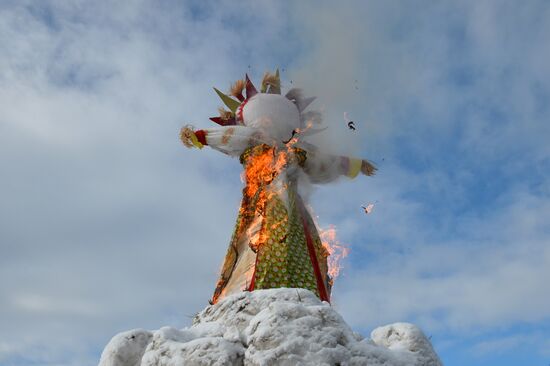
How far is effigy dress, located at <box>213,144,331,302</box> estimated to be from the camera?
10.3 meters

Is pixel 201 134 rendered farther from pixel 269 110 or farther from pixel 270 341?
pixel 270 341

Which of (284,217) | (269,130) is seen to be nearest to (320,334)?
(284,217)

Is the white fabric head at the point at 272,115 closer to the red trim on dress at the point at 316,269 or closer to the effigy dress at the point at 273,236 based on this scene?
the effigy dress at the point at 273,236

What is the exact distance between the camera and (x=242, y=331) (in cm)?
307

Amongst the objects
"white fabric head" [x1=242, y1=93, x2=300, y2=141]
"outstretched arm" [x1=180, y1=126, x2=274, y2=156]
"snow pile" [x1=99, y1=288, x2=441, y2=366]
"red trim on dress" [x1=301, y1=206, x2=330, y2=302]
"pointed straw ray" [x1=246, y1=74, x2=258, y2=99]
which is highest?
"pointed straw ray" [x1=246, y1=74, x2=258, y2=99]

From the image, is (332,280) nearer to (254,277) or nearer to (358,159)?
(254,277)

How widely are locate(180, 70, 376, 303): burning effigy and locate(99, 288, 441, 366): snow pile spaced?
21.9ft

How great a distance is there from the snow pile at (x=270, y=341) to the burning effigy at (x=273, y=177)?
262 inches

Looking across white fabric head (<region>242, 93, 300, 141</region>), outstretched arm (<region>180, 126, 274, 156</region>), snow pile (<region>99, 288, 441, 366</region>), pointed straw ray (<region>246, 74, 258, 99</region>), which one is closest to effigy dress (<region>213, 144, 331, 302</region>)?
outstretched arm (<region>180, 126, 274, 156</region>)

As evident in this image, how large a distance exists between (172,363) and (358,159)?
33.6 ft

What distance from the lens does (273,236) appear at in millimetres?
10695

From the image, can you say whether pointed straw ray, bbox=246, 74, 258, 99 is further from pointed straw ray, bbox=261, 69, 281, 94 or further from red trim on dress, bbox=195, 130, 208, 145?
red trim on dress, bbox=195, 130, 208, 145

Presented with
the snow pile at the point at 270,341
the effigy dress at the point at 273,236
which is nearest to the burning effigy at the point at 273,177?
the effigy dress at the point at 273,236

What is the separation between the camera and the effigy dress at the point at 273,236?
10266 millimetres
